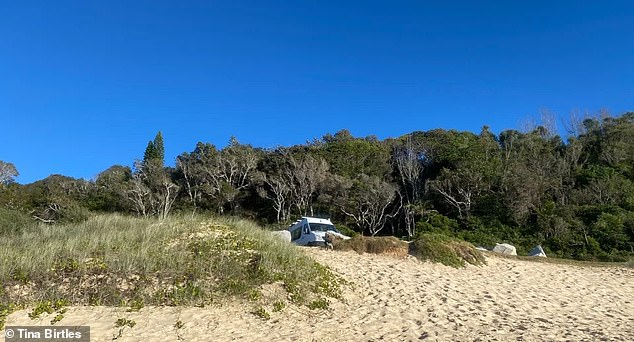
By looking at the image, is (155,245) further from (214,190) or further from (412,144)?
(412,144)

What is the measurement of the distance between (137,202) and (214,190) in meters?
8.14

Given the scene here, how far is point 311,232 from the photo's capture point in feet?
71.6

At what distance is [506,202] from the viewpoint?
36656mm

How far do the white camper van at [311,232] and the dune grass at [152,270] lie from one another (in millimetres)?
7960

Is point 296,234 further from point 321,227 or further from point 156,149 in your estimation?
point 156,149

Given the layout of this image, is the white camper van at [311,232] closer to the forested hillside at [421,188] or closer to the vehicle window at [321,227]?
the vehicle window at [321,227]

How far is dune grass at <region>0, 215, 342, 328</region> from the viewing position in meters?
9.31

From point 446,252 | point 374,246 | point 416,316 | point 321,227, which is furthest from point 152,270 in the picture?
point 321,227

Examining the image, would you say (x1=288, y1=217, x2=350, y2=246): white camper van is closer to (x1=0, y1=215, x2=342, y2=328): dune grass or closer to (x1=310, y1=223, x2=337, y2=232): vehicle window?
(x1=310, y1=223, x2=337, y2=232): vehicle window

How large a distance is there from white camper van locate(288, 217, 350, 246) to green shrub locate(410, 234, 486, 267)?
4.98 m

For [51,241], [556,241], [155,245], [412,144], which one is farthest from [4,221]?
[412,144]

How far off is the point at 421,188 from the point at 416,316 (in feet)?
127

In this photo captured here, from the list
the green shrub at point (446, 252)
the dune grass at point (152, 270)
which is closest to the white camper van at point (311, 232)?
the green shrub at point (446, 252)

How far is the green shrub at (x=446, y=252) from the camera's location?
15813 mm
